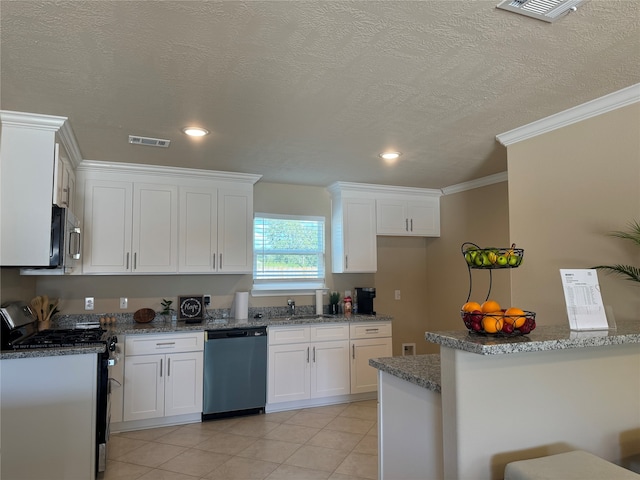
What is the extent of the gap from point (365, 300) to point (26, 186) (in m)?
3.51

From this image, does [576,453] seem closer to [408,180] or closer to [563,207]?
[563,207]

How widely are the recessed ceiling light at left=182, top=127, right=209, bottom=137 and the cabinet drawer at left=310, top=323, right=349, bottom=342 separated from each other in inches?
90.6

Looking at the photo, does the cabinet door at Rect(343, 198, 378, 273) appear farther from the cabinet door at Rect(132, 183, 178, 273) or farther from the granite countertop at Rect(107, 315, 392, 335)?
the cabinet door at Rect(132, 183, 178, 273)

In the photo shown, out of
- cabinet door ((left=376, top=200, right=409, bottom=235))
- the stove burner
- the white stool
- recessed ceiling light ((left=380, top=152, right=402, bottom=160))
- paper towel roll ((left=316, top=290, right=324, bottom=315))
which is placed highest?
recessed ceiling light ((left=380, top=152, right=402, bottom=160))

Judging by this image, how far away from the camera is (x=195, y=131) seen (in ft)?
9.99

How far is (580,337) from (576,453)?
1.41 ft

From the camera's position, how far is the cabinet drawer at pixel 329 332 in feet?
14.6

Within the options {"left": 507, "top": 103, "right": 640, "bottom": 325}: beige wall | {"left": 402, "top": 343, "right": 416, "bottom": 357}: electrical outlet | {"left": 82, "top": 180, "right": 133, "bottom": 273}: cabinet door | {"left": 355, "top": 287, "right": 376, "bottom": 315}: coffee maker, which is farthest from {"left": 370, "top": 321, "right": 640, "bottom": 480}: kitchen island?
{"left": 402, "top": 343, "right": 416, "bottom": 357}: electrical outlet

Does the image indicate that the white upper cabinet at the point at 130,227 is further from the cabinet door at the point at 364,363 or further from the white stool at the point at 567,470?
the white stool at the point at 567,470

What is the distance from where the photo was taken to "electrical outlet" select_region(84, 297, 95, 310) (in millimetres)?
4152

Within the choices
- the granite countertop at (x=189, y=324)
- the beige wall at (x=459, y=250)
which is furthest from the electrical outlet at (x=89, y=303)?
the beige wall at (x=459, y=250)

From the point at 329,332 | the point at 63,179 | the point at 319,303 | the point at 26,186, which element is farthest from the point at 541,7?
the point at 319,303

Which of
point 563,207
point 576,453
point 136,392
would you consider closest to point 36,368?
point 136,392

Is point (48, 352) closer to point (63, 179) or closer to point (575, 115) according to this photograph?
point (63, 179)
